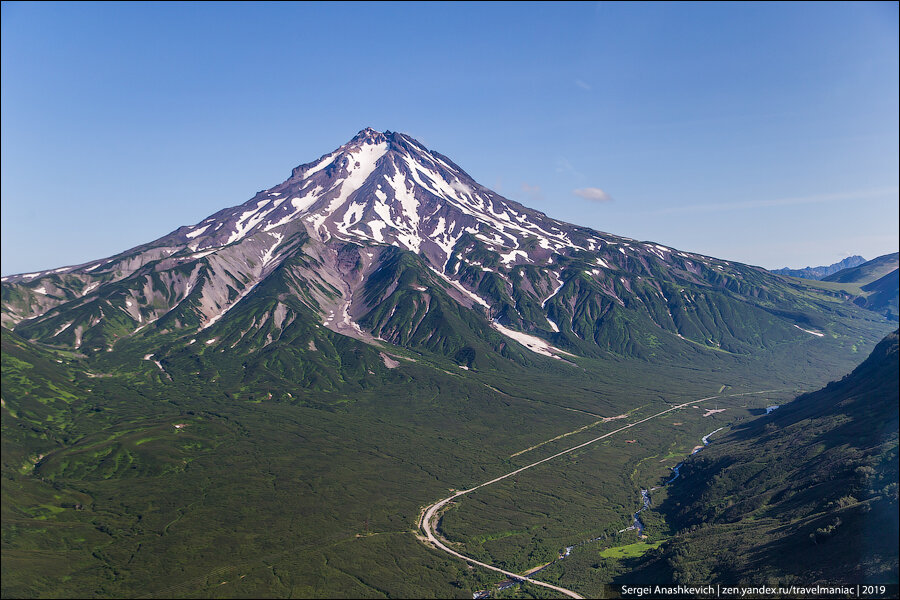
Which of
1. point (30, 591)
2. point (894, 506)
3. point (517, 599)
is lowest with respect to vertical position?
point (517, 599)

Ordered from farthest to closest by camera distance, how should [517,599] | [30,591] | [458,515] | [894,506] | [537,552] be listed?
1. [458,515]
2. [537,552]
3. [517,599]
4. [30,591]
5. [894,506]

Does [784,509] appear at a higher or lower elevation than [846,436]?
lower

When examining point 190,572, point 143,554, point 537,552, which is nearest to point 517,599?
point 537,552

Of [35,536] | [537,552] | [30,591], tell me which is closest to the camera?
[30,591]

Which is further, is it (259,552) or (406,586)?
(259,552)

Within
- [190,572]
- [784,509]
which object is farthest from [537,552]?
[190,572]

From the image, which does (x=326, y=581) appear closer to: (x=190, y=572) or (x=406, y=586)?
(x=406, y=586)

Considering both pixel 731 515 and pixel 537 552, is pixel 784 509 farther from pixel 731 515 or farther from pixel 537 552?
pixel 537 552

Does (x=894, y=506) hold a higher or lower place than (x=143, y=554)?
higher

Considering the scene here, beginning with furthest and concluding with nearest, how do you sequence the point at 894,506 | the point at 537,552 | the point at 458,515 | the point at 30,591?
the point at 458,515 < the point at 537,552 < the point at 30,591 < the point at 894,506
